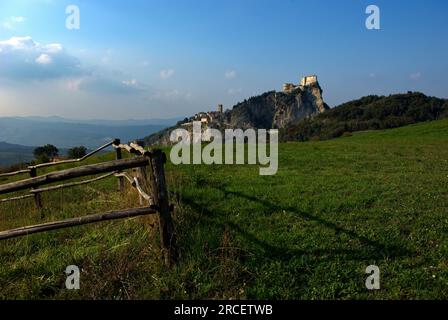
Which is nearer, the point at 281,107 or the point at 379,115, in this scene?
the point at 379,115

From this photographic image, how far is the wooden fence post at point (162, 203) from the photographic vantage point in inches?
218

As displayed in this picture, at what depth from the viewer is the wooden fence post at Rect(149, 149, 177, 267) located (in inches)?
218

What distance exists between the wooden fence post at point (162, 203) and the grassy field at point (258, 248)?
0.69ft

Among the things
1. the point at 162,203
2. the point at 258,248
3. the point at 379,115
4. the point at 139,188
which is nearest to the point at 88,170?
the point at 162,203

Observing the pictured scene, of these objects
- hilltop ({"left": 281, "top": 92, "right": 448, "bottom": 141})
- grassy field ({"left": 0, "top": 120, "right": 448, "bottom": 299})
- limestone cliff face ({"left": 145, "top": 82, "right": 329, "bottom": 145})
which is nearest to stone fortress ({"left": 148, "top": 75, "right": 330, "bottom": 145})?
limestone cliff face ({"left": 145, "top": 82, "right": 329, "bottom": 145})

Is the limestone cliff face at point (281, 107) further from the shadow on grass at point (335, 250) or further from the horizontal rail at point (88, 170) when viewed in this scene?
the horizontal rail at point (88, 170)

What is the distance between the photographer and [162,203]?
5547 mm

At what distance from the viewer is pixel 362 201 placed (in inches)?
353

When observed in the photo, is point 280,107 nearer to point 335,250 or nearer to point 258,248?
point 335,250

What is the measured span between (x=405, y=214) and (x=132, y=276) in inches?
235

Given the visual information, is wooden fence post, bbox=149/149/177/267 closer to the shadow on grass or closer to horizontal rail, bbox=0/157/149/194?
horizontal rail, bbox=0/157/149/194

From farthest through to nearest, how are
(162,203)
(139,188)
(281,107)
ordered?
(281,107) < (139,188) < (162,203)

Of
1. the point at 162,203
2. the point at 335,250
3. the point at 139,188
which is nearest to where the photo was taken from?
the point at 162,203

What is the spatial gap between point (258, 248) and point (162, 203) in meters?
1.91
